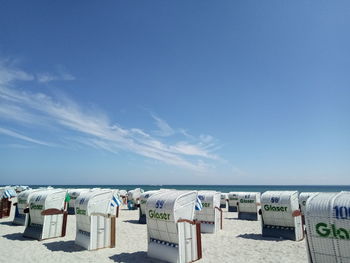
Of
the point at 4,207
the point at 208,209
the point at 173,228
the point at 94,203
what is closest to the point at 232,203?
the point at 208,209

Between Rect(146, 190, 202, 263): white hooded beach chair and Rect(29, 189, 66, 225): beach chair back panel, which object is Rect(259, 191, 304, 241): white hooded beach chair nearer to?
Rect(146, 190, 202, 263): white hooded beach chair

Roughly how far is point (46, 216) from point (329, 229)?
13352mm

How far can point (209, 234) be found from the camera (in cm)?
1655

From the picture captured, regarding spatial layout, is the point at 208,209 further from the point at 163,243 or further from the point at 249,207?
the point at 249,207

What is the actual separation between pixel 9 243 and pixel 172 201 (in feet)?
30.5

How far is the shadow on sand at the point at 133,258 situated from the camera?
1108cm

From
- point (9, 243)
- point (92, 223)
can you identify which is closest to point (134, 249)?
point (92, 223)

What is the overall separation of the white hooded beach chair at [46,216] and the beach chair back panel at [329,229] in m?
12.8

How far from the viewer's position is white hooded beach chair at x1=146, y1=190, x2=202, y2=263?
34.2 ft

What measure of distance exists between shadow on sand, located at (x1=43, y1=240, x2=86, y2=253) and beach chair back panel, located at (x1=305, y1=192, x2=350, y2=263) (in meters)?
9.85

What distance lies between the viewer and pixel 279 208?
14859 millimetres

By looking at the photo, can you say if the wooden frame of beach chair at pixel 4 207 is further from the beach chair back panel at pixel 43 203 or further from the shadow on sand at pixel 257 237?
the shadow on sand at pixel 257 237

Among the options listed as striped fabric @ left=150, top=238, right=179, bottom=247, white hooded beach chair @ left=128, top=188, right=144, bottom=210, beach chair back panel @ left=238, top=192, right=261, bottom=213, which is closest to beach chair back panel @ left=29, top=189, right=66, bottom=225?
striped fabric @ left=150, top=238, right=179, bottom=247

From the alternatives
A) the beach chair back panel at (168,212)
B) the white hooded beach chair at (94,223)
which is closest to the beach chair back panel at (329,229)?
the beach chair back panel at (168,212)
